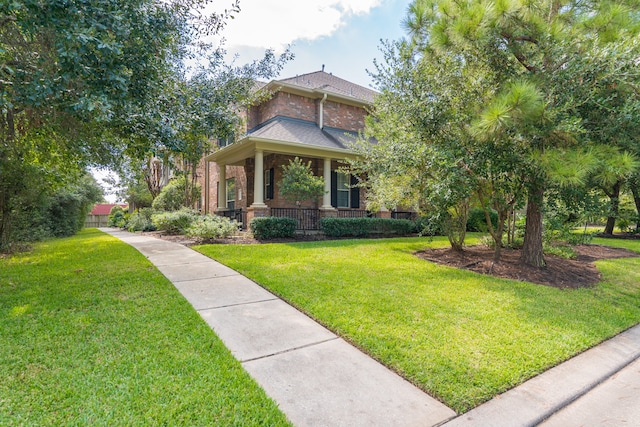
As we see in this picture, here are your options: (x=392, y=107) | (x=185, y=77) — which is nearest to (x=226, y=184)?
(x=185, y=77)

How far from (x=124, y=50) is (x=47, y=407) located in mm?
4355

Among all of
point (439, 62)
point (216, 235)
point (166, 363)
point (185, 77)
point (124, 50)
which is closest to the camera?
point (166, 363)

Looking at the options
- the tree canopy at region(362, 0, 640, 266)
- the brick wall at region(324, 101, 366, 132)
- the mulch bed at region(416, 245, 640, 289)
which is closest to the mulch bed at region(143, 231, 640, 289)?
the mulch bed at region(416, 245, 640, 289)

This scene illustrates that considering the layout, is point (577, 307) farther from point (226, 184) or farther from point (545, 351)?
point (226, 184)

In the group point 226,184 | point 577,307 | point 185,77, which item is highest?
point 185,77

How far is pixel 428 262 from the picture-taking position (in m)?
7.34

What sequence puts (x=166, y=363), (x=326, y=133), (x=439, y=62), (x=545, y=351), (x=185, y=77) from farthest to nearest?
1. (x=326, y=133)
2. (x=185, y=77)
3. (x=439, y=62)
4. (x=545, y=351)
5. (x=166, y=363)

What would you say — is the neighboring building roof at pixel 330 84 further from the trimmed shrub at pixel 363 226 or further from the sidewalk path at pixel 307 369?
the sidewalk path at pixel 307 369

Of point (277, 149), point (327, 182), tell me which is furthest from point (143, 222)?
point (327, 182)

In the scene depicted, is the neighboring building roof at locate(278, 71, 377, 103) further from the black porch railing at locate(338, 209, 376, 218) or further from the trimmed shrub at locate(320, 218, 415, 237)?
the trimmed shrub at locate(320, 218, 415, 237)

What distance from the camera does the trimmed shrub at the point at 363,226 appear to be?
1116cm

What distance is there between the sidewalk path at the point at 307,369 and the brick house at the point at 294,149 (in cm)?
730

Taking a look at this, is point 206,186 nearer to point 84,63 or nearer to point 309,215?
point 309,215

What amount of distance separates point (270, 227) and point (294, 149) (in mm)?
3115
